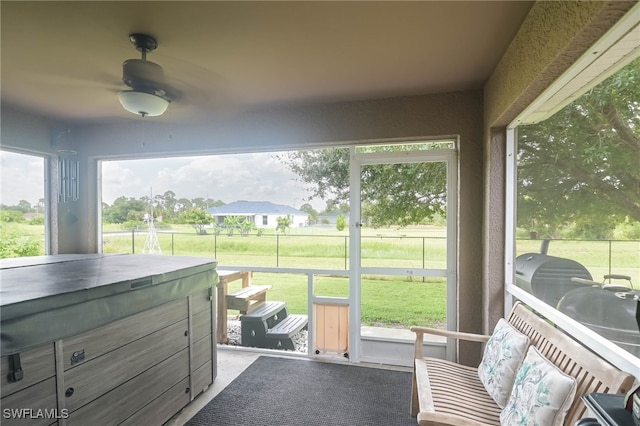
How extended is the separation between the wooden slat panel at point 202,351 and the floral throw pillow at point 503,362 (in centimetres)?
210

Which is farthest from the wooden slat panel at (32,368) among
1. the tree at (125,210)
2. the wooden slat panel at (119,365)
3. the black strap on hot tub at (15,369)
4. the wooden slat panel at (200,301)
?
the tree at (125,210)

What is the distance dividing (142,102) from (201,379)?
7.18 ft

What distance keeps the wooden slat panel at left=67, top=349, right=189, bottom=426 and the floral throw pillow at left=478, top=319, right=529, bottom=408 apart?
2.09 metres

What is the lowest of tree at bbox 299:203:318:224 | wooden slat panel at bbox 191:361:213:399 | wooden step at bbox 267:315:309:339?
wooden slat panel at bbox 191:361:213:399

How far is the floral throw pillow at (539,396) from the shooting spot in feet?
4.08

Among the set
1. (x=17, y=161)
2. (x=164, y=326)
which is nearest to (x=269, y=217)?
(x=164, y=326)

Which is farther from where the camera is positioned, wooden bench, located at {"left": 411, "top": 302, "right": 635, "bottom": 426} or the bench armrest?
the bench armrest

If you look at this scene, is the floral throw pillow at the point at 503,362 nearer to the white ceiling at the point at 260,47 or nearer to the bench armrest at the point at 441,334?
the bench armrest at the point at 441,334

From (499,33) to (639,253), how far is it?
141cm

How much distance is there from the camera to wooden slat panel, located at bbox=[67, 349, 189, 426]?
1.66 meters

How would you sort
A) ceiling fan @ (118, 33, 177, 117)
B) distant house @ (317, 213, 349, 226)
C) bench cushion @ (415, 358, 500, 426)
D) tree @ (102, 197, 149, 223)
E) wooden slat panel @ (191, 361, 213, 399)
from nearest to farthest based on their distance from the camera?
1. bench cushion @ (415, 358, 500, 426)
2. ceiling fan @ (118, 33, 177, 117)
3. wooden slat panel @ (191, 361, 213, 399)
4. distant house @ (317, 213, 349, 226)
5. tree @ (102, 197, 149, 223)

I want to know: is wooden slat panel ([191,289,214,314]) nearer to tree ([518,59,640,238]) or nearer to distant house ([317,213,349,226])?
distant house ([317,213,349,226])

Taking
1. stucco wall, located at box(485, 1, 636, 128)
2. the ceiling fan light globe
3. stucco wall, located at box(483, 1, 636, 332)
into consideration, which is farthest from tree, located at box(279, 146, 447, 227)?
the ceiling fan light globe

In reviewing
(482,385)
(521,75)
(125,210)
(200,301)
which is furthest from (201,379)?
(521,75)
